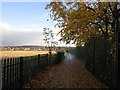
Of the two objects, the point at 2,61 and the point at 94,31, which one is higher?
the point at 94,31

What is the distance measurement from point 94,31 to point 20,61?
5.66m

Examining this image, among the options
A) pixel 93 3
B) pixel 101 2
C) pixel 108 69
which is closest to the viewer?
pixel 108 69

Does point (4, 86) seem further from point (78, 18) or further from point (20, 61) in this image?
point (78, 18)

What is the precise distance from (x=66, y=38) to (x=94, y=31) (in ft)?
8.36

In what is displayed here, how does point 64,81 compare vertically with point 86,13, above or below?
below

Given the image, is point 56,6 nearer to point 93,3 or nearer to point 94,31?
point 93,3

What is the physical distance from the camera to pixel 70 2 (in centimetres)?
682

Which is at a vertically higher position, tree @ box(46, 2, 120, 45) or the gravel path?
tree @ box(46, 2, 120, 45)

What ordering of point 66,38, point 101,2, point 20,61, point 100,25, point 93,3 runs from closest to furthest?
point 20,61 < point 101,2 < point 93,3 < point 100,25 < point 66,38

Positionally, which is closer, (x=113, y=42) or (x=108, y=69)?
(x=113, y=42)

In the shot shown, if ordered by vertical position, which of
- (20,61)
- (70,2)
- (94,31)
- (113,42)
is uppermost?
(70,2)

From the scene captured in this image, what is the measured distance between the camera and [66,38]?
10.3m

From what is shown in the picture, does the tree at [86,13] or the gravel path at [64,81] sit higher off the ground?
the tree at [86,13]

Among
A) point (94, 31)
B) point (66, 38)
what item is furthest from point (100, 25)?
point (66, 38)
